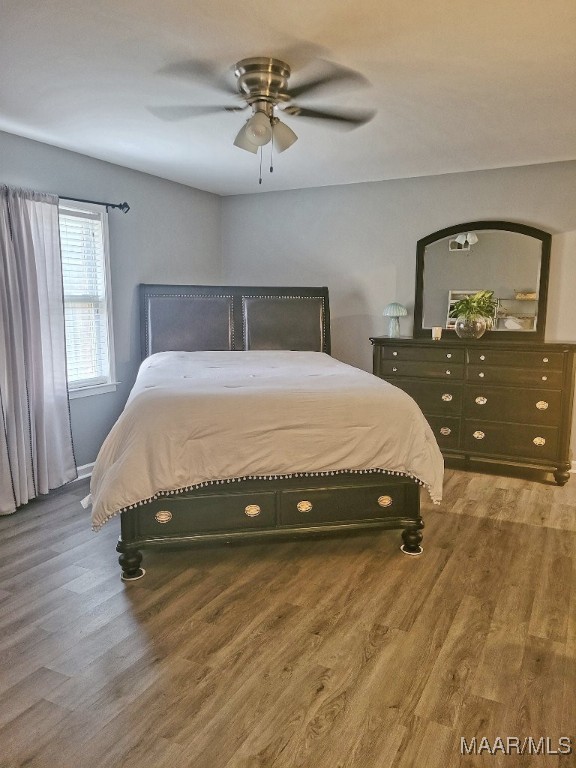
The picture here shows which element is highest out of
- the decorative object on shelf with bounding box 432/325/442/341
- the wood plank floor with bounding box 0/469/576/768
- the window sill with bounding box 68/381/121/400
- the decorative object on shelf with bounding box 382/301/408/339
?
the decorative object on shelf with bounding box 382/301/408/339

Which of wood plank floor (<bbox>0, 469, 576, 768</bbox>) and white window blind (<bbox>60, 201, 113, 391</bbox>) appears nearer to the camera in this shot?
wood plank floor (<bbox>0, 469, 576, 768</bbox>)

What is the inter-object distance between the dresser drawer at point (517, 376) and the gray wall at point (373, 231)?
1.81 feet

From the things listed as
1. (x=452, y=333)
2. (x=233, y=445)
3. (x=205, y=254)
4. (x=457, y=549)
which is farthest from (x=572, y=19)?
(x=205, y=254)

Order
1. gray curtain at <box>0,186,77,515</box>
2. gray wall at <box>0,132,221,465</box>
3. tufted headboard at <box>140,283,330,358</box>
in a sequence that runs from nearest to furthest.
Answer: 1. gray curtain at <box>0,186,77,515</box>
2. gray wall at <box>0,132,221,465</box>
3. tufted headboard at <box>140,283,330,358</box>

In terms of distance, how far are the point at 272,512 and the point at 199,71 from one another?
2248mm

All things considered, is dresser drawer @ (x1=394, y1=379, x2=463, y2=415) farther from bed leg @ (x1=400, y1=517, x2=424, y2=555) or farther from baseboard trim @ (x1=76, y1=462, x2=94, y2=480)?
baseboard trim @ (x1=76, y1=462, x2=94, y2=480)

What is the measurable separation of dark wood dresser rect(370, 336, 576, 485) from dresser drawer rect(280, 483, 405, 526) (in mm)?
1756

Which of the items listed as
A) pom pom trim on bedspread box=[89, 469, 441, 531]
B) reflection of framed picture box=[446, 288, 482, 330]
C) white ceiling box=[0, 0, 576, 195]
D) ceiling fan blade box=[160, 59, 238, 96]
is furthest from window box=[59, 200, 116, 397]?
reflection of framed picture box=[446, 288, 482, 330]

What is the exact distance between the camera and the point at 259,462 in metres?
2.75

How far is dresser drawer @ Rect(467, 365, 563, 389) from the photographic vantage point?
13.5ft

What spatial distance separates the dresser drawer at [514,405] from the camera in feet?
13.6

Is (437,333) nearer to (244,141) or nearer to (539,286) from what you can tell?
(539,286)

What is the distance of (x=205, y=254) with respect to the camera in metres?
5.68

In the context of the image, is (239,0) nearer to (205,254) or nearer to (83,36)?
(83,36)
